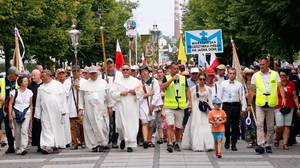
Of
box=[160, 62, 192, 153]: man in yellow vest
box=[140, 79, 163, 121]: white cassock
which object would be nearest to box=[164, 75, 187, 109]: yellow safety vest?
box=[160, 62, 192, 153]: man in yellow vest

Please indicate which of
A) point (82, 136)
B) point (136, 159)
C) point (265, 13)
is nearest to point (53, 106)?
point (82, 136)

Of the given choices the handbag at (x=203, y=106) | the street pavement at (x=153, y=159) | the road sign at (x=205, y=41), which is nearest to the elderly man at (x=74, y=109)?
the street pavement at (x=153, y=159)

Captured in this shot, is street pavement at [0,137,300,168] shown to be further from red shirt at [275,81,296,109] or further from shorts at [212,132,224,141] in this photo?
red shirt at [275,81,296,109]

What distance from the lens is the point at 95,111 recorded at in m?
13.4

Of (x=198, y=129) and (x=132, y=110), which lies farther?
(x=132, y=110)

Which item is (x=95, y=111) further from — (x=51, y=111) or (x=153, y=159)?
(x=153, y=159)

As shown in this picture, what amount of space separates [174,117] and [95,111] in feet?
5.62

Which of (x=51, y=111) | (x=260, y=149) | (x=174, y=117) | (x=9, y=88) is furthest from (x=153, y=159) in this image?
(x=9, y=88)

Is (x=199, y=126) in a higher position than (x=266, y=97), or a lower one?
lower

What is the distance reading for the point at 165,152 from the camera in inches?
516

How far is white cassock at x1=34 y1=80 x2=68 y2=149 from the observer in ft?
44.5

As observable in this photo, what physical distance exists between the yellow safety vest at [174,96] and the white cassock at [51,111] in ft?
7.62

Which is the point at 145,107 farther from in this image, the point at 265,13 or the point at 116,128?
the point at 265,13

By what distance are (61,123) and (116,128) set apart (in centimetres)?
124
